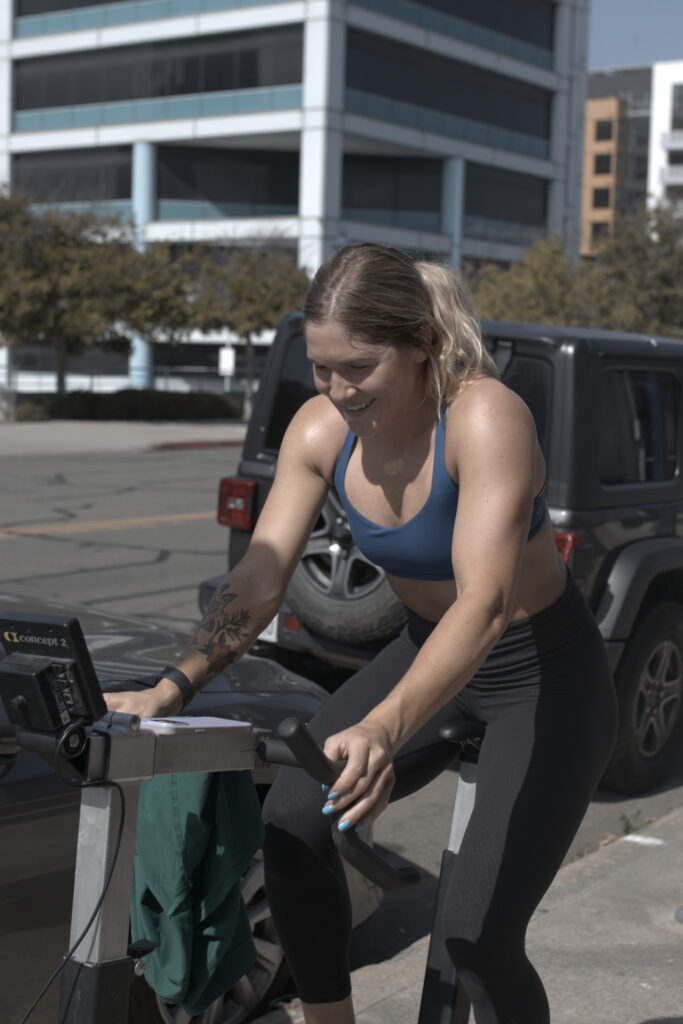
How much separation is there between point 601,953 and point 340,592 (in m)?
1.98

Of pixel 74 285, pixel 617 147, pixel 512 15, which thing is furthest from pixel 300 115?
pixel 617 147

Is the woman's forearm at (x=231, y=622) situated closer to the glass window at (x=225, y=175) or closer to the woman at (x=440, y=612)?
the woman at (x=440, y=612)

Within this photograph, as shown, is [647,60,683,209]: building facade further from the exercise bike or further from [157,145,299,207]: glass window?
the exercise bike

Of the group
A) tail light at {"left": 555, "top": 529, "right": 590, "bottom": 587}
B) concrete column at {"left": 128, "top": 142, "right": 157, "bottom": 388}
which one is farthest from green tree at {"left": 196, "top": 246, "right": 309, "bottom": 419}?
tail light at {"left": 555, "top": 529, "right": 590, "bottom": 587}

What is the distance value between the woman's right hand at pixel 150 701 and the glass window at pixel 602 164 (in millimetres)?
109493

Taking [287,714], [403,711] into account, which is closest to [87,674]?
[403,711]

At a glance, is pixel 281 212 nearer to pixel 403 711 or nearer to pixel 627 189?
pixel 403 711

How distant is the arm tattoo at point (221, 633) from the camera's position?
8.34ft

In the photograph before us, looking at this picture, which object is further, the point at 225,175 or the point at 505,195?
the point at 505,195

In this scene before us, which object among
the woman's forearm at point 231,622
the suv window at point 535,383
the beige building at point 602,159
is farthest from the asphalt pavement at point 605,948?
the beige building at point 602,159

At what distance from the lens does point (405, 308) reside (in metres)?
2.30

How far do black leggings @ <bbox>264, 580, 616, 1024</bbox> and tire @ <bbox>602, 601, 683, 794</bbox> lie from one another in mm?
2987

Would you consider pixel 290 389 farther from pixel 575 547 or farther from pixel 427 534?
pixel 427 534

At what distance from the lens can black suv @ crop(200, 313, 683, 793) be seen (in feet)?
17.4
